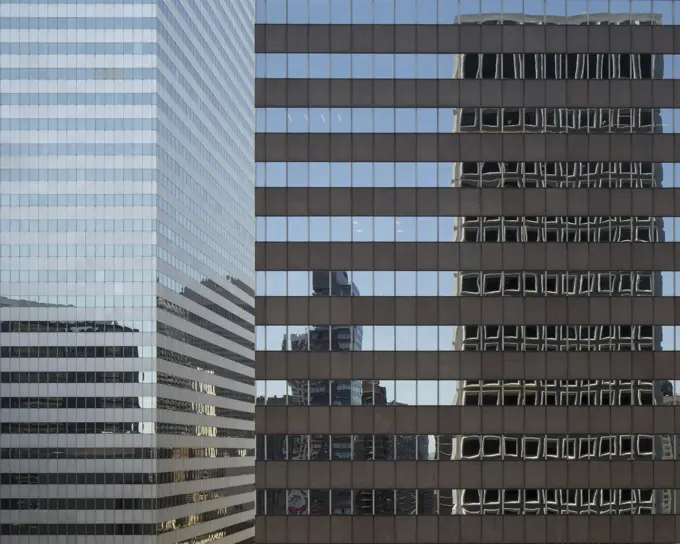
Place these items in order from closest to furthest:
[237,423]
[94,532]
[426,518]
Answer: [426,518], [94,532], [237,423]

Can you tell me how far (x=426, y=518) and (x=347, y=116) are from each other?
21.6 m

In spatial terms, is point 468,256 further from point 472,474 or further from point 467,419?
point 472,474

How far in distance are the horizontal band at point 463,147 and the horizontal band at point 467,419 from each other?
13.3 meters

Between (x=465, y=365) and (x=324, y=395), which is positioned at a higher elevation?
(x=465, y=365)

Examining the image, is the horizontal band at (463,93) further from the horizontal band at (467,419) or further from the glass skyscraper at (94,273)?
the glass skyscraper at (94,273)

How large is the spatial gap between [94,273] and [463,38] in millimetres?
95906

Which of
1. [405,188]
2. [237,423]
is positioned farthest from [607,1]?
[237,423]

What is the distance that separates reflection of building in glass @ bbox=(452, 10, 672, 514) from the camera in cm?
6106

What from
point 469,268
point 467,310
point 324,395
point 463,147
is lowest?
point 324,395

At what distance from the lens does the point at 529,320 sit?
61656 mm

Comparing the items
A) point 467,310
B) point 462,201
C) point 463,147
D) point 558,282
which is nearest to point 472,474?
point 467,310

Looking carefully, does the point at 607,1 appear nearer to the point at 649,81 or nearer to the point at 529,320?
the point at 649,81

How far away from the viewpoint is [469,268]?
61656 millimetres

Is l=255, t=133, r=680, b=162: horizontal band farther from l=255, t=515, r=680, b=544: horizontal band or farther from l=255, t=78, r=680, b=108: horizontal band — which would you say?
l=255, t=515, r=680, b=544: horizontal band
